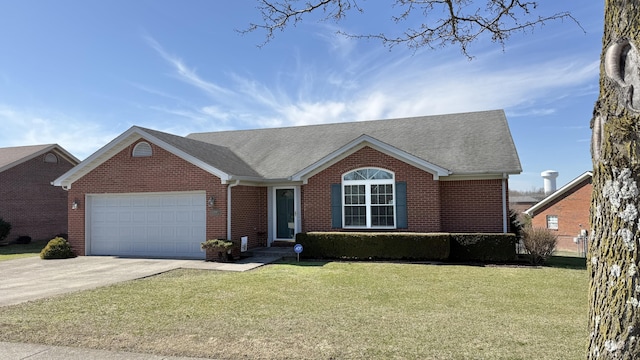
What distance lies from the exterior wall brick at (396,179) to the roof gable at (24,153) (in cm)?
1804

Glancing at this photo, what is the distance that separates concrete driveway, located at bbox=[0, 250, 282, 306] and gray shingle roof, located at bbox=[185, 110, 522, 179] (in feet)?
11.6

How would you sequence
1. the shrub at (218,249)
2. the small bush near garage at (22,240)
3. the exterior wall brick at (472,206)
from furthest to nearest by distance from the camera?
the small bush near garage at (22,240) → the exterior wall brick at (472,206) → the shrub at (218,249)

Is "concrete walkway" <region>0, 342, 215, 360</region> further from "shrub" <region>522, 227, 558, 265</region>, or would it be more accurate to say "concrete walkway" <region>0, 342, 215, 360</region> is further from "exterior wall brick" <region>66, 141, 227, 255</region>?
"shrub" <region>522, 227, 558, 265</region>

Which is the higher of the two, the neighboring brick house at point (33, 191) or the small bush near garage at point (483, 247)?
the neighboring brick house at point (33, 191)

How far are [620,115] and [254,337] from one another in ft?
16.3

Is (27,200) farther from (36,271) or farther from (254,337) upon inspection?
(254,337)

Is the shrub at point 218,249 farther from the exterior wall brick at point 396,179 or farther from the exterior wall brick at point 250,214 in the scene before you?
the exterior wall brick at point 396,179

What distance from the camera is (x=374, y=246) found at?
13.5 m

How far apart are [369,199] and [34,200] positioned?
20.9m

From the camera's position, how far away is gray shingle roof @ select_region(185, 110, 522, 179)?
1477 cm

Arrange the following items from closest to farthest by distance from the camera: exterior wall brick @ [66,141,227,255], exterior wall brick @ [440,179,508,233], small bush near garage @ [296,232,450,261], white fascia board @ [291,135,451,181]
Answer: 1. small bush near garage @ [296,232,450,261]
2. white fascia board @ [291,135,451,181]
3. exterior wall brick @ [440,179,508,233]
4. exterior wall brick @ [66,141,227,255]

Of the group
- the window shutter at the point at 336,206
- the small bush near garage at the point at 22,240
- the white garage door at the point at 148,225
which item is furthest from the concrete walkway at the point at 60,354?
the small bush near garage at the point at 22,240

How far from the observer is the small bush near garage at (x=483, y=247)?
12.8m

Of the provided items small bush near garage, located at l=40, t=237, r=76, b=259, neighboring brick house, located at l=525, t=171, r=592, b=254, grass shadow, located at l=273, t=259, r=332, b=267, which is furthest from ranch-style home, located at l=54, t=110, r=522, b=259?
neighboring brick house, located at l=525, t=171, r=592, b=254
